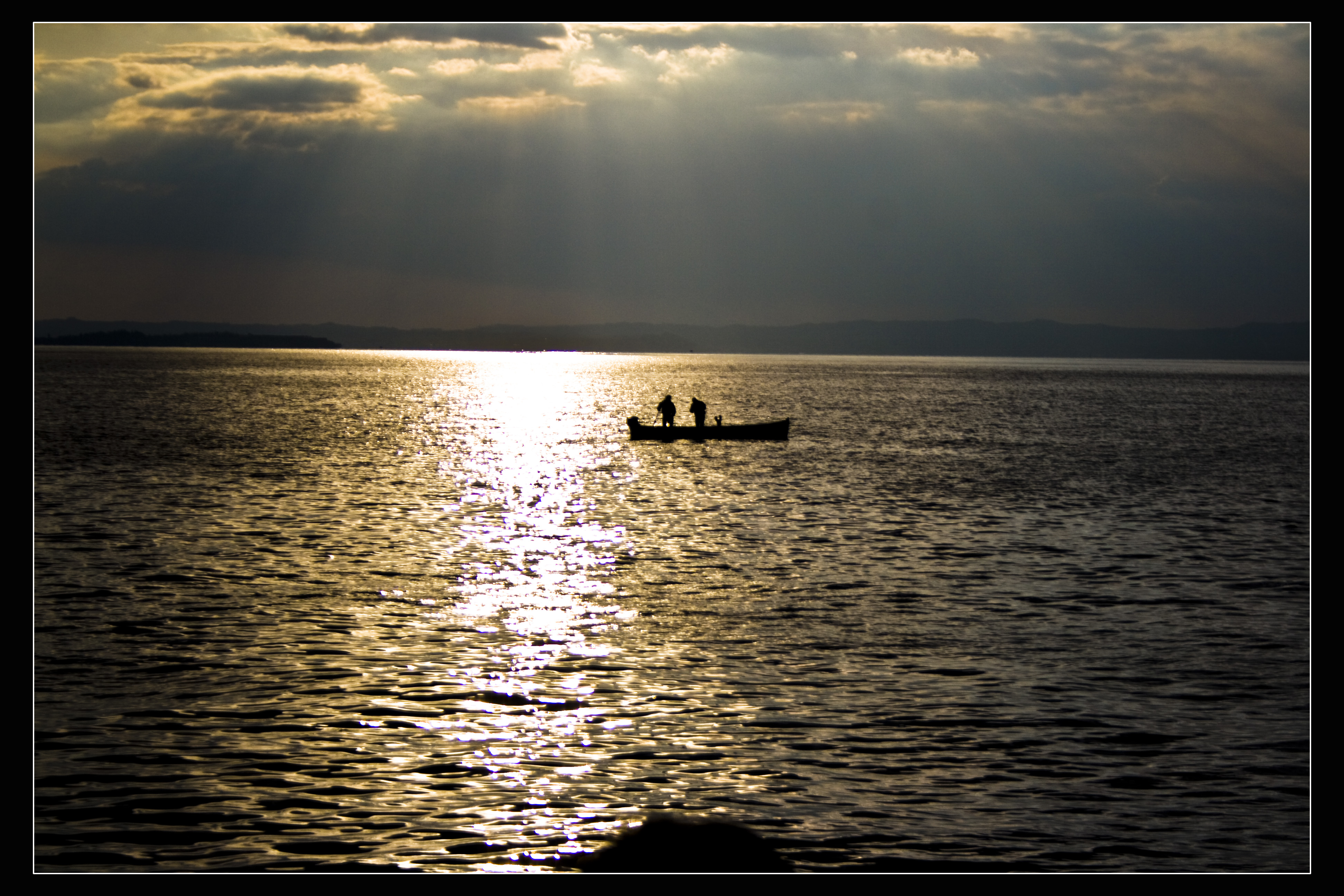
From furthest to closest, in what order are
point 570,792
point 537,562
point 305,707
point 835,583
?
point 537,562
point 835,583
point 305,707
point 570,792

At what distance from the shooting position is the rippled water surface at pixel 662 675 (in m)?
11.8

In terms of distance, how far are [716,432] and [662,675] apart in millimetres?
48077

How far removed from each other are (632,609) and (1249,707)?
9.88 metres

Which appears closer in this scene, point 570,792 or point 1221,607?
point 570,792

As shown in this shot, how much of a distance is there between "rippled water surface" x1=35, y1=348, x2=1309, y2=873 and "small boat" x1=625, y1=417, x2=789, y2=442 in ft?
72.7

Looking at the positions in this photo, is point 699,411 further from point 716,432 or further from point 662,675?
point 662,675

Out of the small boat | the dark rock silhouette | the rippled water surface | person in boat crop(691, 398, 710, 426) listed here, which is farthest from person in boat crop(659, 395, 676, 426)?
the dark rock silhouette

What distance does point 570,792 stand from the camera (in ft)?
40.9

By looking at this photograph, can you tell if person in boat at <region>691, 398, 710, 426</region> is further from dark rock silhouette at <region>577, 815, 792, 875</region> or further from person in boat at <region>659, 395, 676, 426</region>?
dark rock silhouette at <region>577, 815, 792, 875</region>

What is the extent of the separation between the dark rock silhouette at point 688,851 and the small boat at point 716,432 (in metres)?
53.3

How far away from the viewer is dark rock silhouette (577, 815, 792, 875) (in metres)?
10.0

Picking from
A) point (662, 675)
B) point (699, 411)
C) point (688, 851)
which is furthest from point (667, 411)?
point (688, 851)
